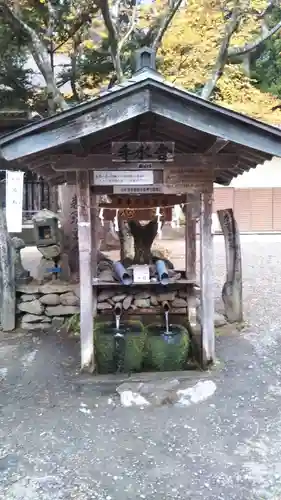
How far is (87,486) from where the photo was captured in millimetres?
3391

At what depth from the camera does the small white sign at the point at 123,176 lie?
5.30 m

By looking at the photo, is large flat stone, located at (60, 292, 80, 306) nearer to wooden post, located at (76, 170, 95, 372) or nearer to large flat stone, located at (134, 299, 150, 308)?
large flat stone, located at (134, 299, 150, 308)

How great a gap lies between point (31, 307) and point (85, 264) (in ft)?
8.88

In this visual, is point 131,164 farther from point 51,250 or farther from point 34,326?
point 34,326

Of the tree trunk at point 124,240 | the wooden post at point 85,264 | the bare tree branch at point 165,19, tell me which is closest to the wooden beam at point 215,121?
the wooden post at point 85,264

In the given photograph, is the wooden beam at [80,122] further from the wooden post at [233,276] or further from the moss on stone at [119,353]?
the wooden post at [233,276]

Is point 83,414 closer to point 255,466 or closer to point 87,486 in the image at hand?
point 87,486

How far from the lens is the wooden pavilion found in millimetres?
4477

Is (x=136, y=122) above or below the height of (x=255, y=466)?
above

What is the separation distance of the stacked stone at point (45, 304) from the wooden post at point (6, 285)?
154 mm

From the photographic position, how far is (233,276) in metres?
7.73

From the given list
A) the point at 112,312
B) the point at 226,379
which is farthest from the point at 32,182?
the point at 226,379

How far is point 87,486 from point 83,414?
3.94ft

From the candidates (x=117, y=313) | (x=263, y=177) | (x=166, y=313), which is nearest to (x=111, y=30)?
(x=117, y=313)
